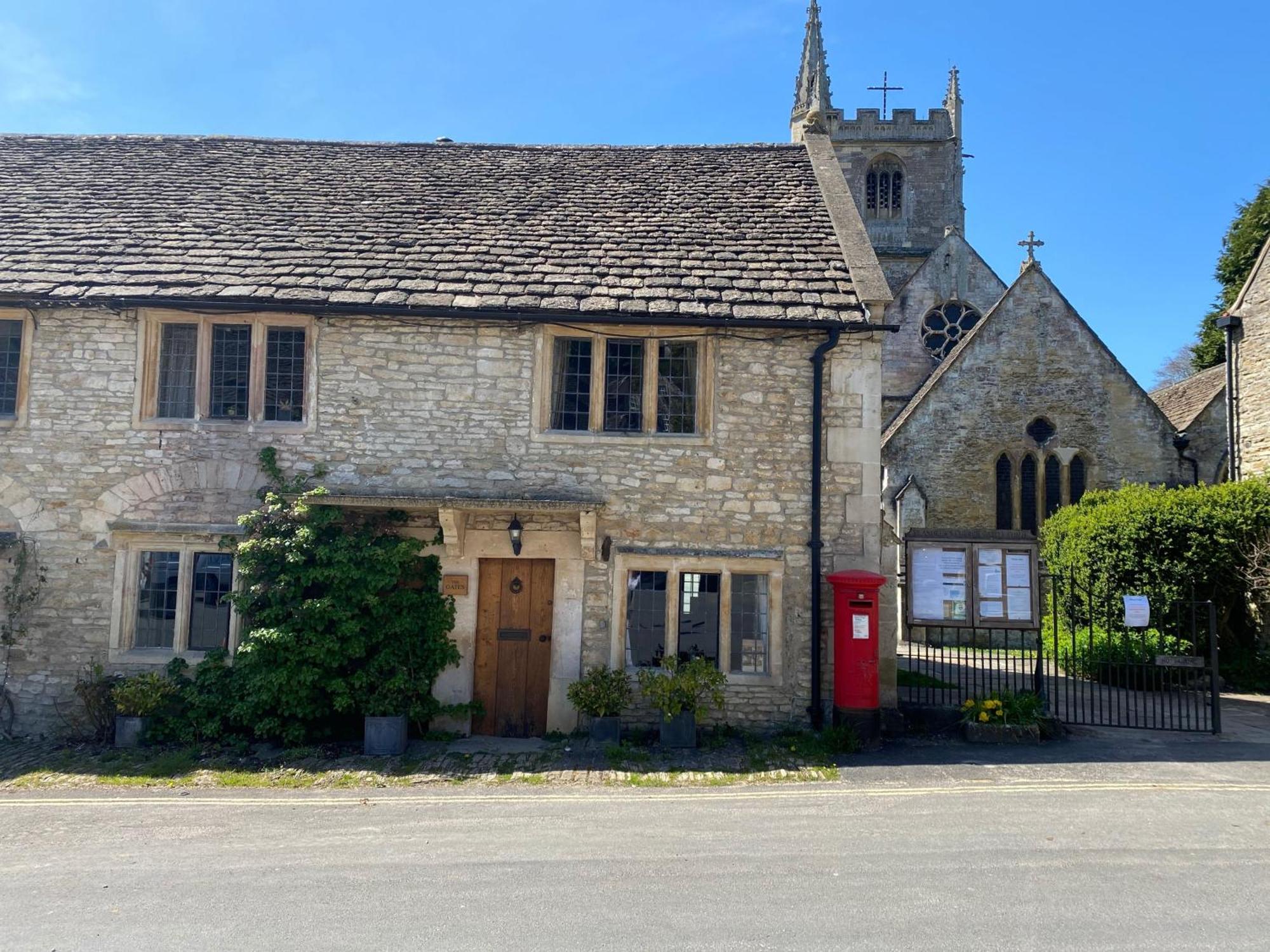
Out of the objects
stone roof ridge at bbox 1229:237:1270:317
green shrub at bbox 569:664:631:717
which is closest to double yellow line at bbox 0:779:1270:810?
green shrub at bbox 569:664:631:717

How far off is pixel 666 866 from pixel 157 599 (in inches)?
296

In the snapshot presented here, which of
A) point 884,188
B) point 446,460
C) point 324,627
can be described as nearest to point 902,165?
point 884,188

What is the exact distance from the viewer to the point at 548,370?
9742 mm

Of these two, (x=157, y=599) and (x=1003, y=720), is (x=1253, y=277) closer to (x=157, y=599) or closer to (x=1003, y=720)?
(x=1003, y=720)

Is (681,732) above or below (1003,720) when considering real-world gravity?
below

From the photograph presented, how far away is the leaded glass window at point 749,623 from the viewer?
945 centimetres

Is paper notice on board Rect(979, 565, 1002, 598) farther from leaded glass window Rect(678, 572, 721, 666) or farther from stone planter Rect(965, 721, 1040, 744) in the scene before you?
leaded glass window Rect(678, 572, 721, 666)

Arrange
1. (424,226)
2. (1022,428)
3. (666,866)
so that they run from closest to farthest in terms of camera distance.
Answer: (666,866) < (424,226) < (1022,428)

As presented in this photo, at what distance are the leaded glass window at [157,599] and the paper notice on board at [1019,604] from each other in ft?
34.2

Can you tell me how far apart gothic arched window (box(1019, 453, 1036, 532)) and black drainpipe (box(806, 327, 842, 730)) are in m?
11.8

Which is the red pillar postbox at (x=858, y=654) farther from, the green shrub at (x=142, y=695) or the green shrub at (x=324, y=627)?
the green shrub at (x=142, y=695)

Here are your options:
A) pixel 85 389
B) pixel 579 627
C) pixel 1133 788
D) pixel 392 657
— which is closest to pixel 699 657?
pixel 579 627

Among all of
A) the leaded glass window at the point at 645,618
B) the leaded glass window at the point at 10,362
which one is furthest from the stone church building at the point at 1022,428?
the leaded glass window at the point at 10,362

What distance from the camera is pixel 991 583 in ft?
30.9
